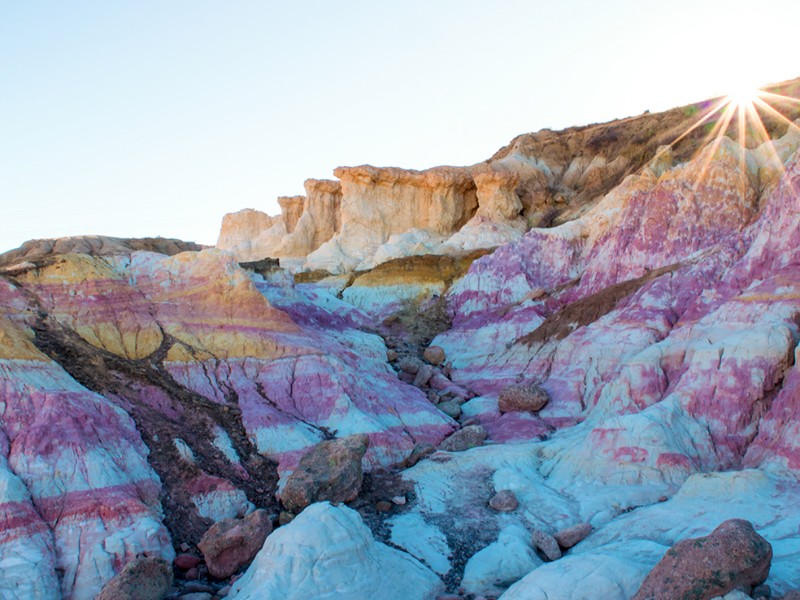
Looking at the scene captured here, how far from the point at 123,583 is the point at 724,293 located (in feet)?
57.0

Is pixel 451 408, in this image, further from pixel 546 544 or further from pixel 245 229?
pixel 245 229

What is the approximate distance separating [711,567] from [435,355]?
1985 cm

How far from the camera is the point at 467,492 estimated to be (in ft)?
50.2

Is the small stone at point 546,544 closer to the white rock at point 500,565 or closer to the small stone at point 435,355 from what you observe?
the white rock at point 500,565

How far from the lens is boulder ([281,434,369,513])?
13812mm

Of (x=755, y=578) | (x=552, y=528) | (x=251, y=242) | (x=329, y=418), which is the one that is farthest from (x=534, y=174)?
(x=755, y=578)

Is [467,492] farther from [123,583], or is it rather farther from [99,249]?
[99,249]

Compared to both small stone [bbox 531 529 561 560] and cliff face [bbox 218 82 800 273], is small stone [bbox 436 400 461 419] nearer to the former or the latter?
small stone [bbox 531 529 561 560]

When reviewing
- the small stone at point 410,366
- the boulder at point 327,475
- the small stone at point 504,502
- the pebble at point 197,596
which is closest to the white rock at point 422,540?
the boulder at point 327,475

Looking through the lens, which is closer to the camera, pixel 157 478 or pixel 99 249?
pixel 157 478

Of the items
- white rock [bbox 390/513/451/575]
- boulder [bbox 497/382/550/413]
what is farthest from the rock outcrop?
white rock [bbox 390/513/451/575]

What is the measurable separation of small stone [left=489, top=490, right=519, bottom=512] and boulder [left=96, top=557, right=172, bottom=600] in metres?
6.91

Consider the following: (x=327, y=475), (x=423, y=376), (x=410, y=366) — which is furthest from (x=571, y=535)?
(x=410, y=366)

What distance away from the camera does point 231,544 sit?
1209 cm
